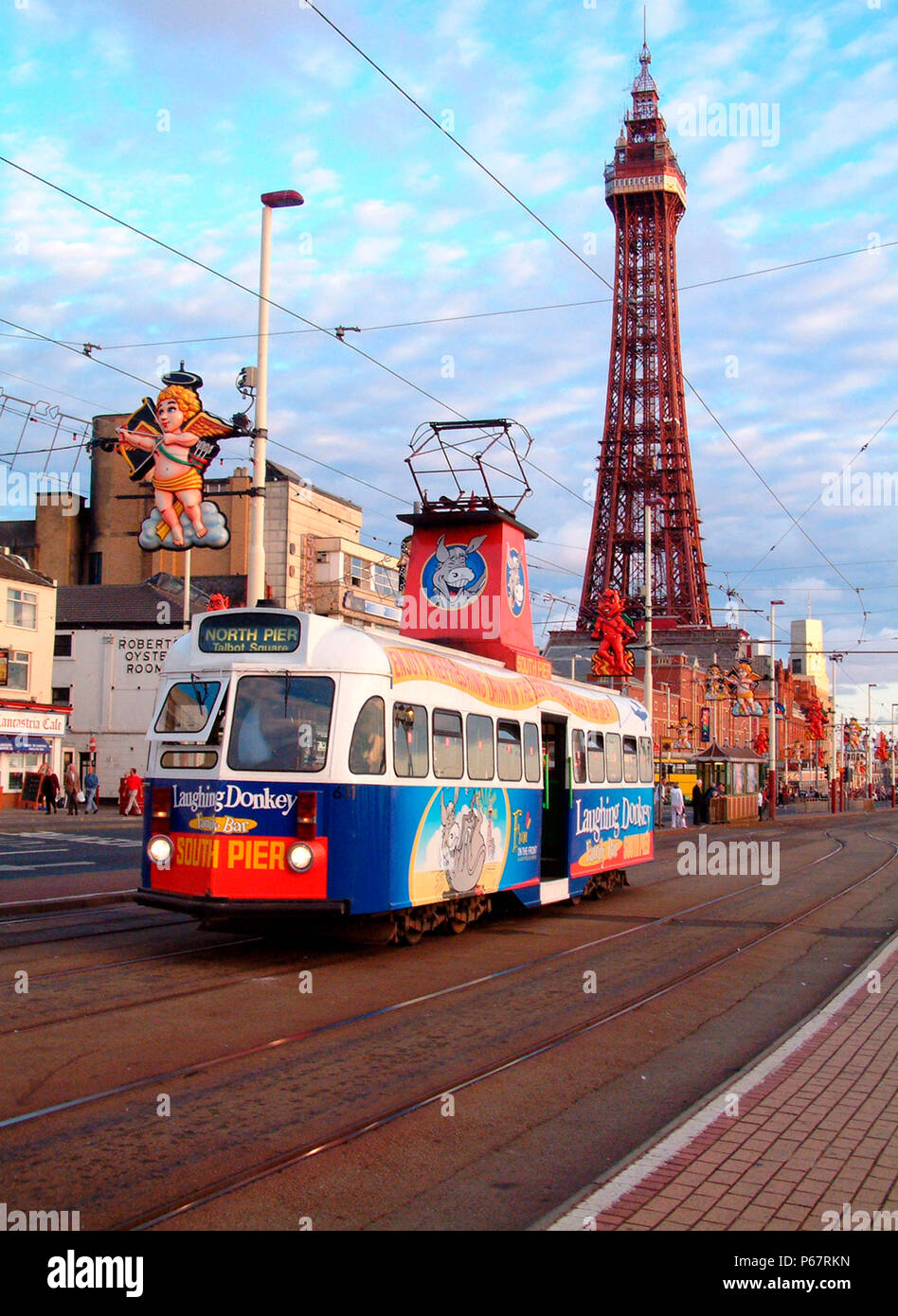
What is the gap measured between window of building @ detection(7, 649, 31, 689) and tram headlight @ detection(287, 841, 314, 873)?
117 feet

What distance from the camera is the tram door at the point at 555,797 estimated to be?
1576 centimetres

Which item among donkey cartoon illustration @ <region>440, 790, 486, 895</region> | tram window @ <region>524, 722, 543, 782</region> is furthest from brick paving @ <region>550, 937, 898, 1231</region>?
tram window @ <region>524, 722, 543, 782</region>

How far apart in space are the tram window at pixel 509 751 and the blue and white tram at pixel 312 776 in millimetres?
651

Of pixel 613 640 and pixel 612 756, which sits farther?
pixel 613 640

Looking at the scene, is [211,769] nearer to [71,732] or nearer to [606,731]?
[606,731]

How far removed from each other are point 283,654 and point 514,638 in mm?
6984

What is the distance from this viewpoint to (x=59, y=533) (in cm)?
6353

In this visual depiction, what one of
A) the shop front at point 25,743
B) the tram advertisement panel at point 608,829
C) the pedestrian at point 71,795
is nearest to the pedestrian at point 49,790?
the pedestrian at point 71,795

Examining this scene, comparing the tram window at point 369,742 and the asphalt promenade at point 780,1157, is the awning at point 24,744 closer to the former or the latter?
the tram window at point 369,742

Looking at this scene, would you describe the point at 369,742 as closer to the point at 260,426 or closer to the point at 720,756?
the point at 260,426

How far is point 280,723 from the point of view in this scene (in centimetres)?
1060

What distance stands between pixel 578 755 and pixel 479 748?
3.53m

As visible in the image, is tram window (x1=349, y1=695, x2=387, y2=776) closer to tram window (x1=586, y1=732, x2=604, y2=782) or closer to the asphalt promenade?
the asphalt promenade

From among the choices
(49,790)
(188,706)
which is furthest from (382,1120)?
(49,790)
